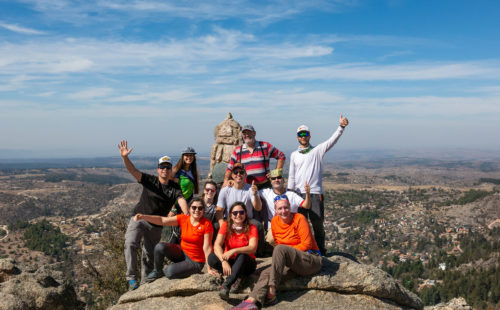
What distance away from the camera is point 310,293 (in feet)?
25.4

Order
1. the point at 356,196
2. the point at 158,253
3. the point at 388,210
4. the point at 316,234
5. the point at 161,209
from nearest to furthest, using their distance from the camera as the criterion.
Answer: the point at 158,253, the point at 161,209, the point at 316,234, the point at 388,210, the point at 356,196

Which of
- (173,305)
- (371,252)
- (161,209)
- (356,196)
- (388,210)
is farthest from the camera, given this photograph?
(356,196)

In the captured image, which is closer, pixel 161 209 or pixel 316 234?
pixel 161 209

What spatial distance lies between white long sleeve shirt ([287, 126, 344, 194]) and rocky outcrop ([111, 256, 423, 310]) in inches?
88.9

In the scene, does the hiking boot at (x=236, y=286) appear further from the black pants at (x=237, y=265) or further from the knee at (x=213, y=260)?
the knee at (x=213, y=260)

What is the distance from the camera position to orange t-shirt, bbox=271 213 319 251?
765 cm

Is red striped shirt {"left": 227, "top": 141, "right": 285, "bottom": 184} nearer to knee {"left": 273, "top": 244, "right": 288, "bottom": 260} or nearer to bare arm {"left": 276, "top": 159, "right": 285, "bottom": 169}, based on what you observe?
bare arm {"left": 276, "top": 159, "right": 285, "bottom": 169}

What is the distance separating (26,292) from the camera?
9.84 m

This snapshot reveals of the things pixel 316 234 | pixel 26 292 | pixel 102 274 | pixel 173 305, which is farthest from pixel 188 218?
pixel 102 274

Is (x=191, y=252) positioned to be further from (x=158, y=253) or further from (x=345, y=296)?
(x=345, y=296)

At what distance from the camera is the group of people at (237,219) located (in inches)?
295

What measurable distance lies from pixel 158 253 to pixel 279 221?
288cm

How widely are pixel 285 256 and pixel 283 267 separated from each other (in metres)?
0.22

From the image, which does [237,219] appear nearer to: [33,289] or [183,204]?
[183,204]
